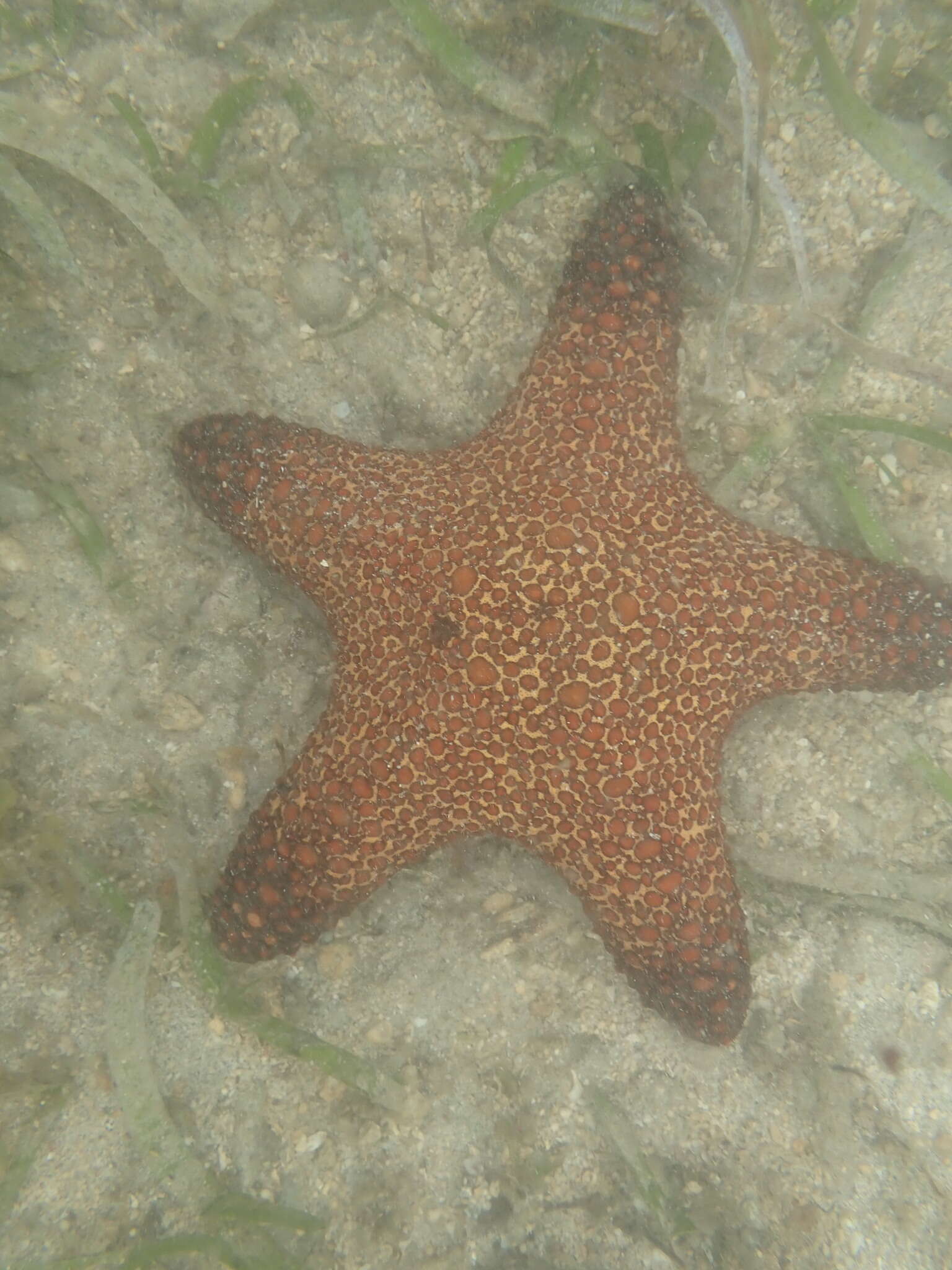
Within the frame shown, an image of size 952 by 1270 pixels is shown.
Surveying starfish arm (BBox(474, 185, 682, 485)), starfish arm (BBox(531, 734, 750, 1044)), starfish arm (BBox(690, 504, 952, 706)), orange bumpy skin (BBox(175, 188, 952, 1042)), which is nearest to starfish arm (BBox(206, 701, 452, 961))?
orange bumpy skin (BBox(175, 188, 952, 1042))

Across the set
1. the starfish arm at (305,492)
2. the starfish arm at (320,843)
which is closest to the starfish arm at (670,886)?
the starfish arm at (320,843)

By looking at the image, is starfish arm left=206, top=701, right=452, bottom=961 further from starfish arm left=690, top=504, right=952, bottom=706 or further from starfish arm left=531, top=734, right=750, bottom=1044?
starfish arm left=690, top=504, right=952, bottom=706

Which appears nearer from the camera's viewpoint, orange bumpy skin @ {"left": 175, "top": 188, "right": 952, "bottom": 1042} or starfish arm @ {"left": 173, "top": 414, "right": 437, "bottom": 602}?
orange bumpy skin @ {"left": 175, "top": 188, "right": 952, "bottom": 1042}

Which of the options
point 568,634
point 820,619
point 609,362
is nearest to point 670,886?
point 568,634

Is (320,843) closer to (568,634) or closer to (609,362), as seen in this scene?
(568,634)

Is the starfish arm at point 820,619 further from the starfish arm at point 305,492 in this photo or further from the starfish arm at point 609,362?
the starfish arm at point 305,492

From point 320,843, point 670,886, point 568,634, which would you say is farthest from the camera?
point 320,843

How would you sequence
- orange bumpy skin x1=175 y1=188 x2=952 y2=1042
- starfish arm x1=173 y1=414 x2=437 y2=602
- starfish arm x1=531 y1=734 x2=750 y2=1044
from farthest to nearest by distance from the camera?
starfish arm x1=173 y1=414 x2=437 y2=602 → starfish arm x1=531 y1=734 x2=750 y2=1044 → orange bumpy skin x1=175 y1=188 x2=952 y2=1042
